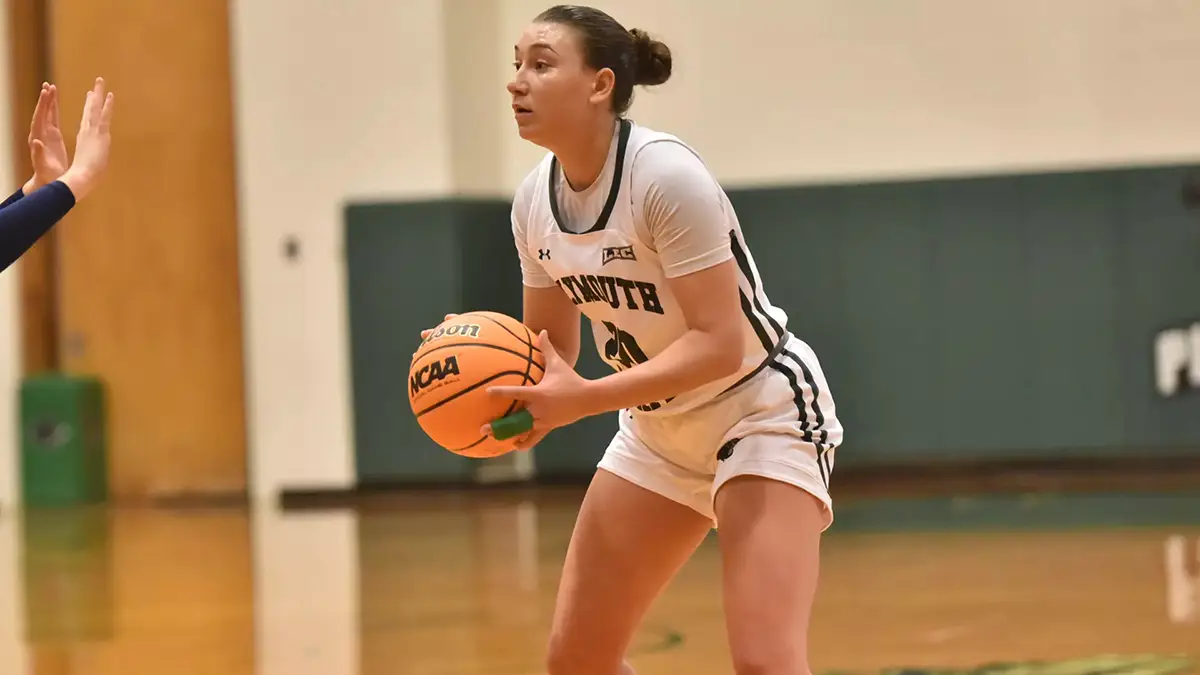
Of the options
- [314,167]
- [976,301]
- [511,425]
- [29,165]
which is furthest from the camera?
[29,165]

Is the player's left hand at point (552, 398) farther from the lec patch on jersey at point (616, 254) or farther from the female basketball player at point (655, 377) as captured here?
the lec patch on jersey at point (616, 254)

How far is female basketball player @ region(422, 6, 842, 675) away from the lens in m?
3.42

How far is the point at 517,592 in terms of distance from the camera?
7141 mm

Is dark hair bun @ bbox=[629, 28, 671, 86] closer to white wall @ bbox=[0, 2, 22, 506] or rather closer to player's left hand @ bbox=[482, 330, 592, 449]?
player's left hand @ bbox=[482, 330, 592, 449]

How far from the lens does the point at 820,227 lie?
34.6ft

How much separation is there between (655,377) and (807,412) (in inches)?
17.9

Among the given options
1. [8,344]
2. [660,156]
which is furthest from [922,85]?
[660,156]

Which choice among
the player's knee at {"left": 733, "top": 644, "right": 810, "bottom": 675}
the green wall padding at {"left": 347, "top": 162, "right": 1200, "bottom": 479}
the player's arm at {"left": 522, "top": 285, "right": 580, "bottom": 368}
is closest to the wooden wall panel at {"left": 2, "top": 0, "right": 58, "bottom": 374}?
the green wall padding at {"left": 347, "top": 162, "right": 1200, "bottom": 479}

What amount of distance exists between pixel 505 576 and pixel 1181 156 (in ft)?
17.5

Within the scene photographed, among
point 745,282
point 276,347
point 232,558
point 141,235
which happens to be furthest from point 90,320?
point 745,282

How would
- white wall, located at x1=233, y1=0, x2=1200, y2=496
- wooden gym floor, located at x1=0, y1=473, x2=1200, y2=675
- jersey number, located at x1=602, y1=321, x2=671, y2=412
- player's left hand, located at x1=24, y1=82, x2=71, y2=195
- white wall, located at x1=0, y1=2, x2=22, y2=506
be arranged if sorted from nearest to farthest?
jersey number, located at x1=602, y1=321, x2=671, y2=412 → player's left hand, located at x1=24, y1=82, x2=71, y2=195 → wooden gym floor, located at x1=0, y1=473, x2=1200, y2=675 → white wall, located at x1=233, y1=0, x2=1200, y2=496 → white wall, located at x1=0, y1=2, x2=22, y2=506

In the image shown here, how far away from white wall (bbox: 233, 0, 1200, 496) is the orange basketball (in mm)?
7151

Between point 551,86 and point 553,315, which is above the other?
point 551,86

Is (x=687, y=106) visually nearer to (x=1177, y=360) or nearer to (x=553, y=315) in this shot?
(x=1177, y=360)
